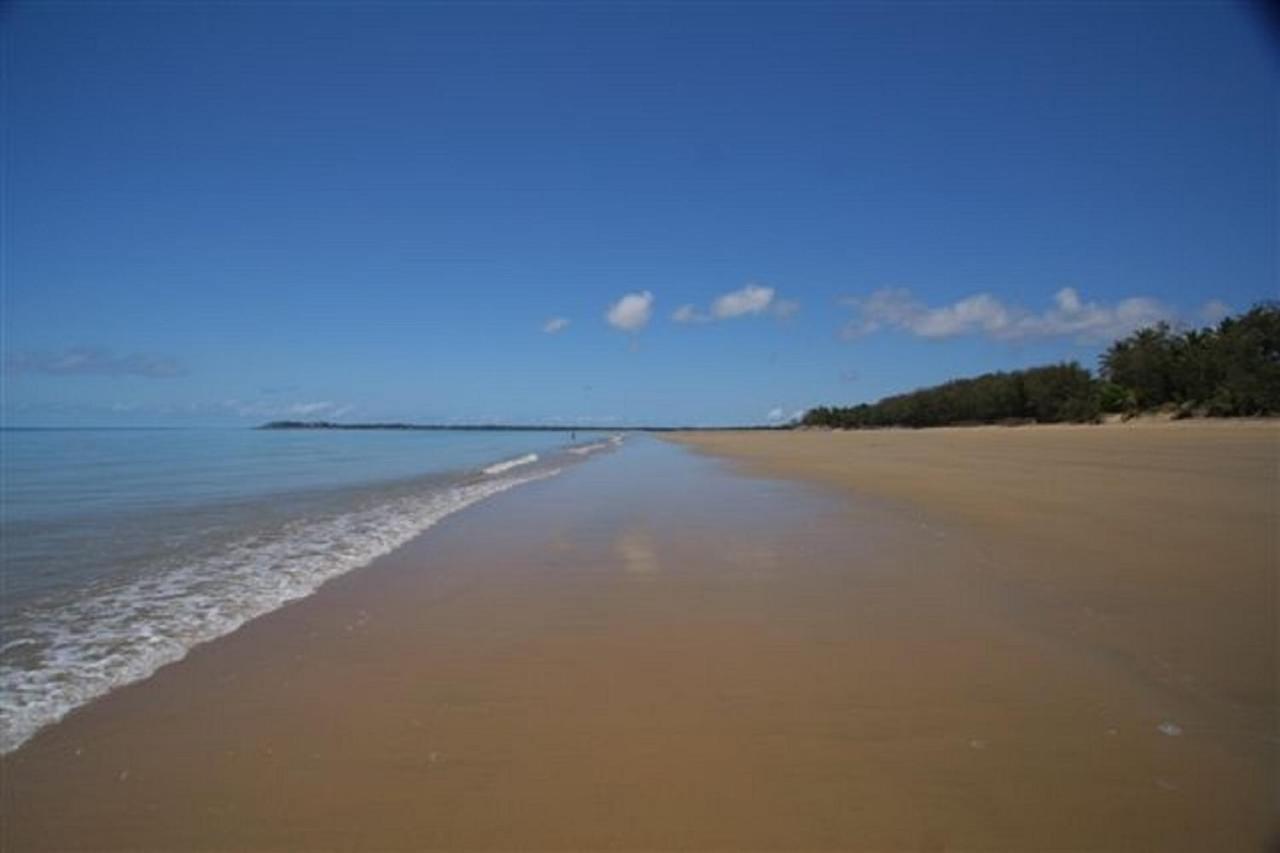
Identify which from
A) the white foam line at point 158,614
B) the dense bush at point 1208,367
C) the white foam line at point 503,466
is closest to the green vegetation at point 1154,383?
the dense bush at point 1208,367

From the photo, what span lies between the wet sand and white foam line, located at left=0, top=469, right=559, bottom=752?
12.5 inches

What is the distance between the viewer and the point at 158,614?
6336 millimetres

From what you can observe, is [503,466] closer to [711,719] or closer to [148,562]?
[148,562]

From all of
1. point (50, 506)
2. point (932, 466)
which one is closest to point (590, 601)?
point (50, 506)

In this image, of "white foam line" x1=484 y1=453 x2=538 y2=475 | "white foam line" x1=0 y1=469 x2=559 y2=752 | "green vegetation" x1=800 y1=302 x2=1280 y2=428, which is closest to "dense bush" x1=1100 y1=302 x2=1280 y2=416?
"green vegetation" x1=800 y1=302 x2=1280 y2=428

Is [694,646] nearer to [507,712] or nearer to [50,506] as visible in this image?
[507,712]

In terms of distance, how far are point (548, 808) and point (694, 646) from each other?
2.28 metres

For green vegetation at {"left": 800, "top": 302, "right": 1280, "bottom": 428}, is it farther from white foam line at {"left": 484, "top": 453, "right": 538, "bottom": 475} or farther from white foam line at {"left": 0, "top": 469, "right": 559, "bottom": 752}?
white foam line at {"left": 0, "top": 469, "right": 559, "bottom": 752}

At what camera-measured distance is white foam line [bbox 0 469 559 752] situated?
4.52 m

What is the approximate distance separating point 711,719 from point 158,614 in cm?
550

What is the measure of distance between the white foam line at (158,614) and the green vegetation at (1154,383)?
46.7 metres

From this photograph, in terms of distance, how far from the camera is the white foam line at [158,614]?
452 cm

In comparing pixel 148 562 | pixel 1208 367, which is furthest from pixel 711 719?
pixel 1208 367

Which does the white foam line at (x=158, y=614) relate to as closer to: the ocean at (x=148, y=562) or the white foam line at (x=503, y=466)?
the ocean at (x=148, y=562)
